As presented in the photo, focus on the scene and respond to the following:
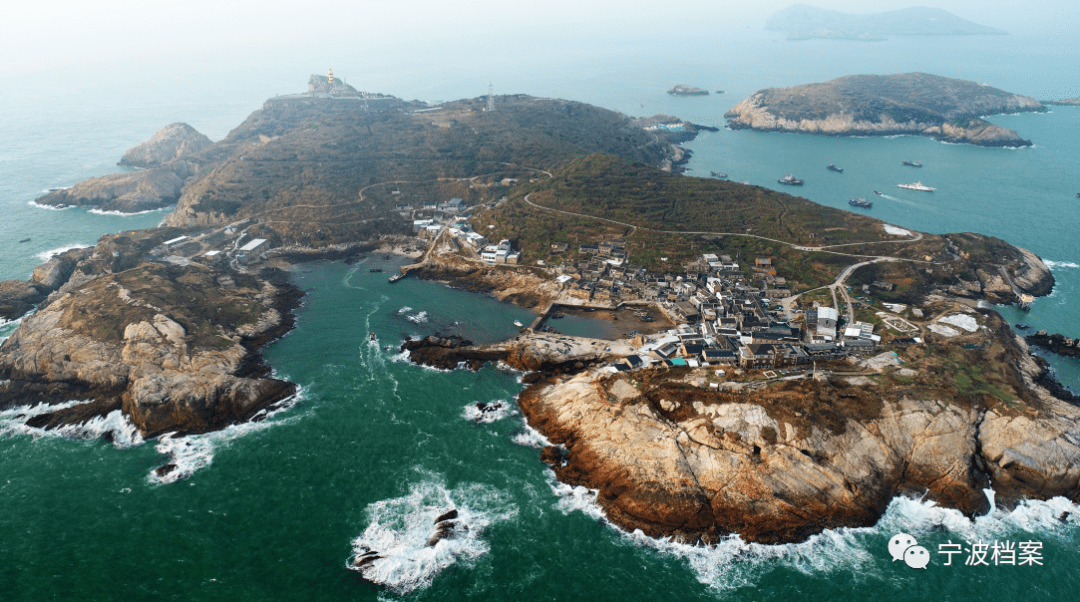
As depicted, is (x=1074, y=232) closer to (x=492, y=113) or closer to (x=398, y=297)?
(x=398, y=297)

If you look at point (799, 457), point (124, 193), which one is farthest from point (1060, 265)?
point (124, 193)

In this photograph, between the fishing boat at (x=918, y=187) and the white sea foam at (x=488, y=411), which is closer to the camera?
the white sea foam at (x=488, y=411)

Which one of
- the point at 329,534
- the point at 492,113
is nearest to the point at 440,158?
the point at 492,113

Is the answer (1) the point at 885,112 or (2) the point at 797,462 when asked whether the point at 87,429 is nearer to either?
(2) the point at 797,462

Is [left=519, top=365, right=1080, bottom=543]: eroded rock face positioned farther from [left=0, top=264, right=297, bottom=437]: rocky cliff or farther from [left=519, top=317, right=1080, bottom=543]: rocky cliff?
[left=0, top=264, right=297, bottom=437]: rocky cliff

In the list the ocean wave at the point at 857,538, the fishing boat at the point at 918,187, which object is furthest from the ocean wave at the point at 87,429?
the fishing boat at the point at 918,187

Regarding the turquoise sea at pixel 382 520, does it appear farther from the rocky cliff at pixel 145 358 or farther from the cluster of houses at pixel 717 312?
the cluster of houses at pixel 717 312

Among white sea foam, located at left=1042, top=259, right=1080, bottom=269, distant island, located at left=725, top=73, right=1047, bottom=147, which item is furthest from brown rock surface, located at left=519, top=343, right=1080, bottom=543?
distant island, located at left=725, top=73, right=1047, bottom=147
